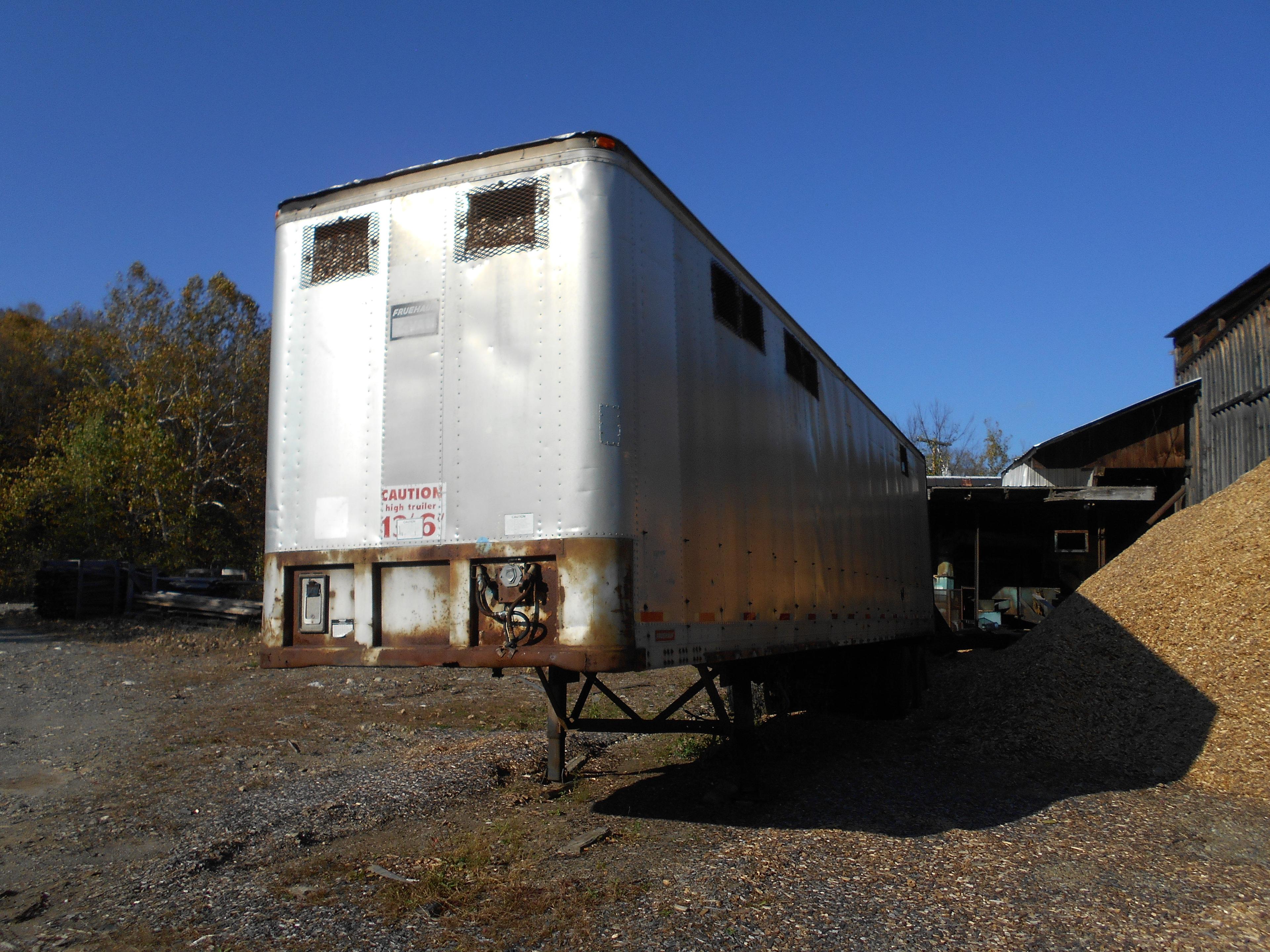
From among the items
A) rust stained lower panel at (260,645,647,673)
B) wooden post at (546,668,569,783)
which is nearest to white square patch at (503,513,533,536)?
rust stained lower panel at (260,645,647,673)

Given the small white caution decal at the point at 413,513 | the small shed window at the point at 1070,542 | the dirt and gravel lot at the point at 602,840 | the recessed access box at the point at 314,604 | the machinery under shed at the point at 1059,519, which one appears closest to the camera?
the dirt and gravel lot at the point at 602,840

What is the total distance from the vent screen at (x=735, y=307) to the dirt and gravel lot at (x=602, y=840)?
3292 mm

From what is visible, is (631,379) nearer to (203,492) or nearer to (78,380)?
(203,492)

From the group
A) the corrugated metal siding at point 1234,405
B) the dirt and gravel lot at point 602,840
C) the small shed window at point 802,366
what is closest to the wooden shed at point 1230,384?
the corrugated metal siding at point 1234,405

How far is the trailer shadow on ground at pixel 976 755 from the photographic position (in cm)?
658

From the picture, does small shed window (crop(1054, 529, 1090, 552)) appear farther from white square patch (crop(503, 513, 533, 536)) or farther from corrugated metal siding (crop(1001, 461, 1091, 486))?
white square patch (crop(503, 513, 533, 536))

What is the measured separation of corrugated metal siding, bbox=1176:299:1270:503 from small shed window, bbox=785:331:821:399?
1396 centimetres

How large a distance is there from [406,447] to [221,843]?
2856 millimetres

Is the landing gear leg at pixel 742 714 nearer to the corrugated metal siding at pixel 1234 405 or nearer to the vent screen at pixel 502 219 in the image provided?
the vent screen at pixel 502 219

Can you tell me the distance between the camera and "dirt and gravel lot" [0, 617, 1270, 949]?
4270 mm

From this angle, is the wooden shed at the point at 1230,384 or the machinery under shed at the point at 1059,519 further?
the machinery under shed at the point at 1059,519

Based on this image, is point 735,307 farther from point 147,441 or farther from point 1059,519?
point 147,441

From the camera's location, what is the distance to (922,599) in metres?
14.1

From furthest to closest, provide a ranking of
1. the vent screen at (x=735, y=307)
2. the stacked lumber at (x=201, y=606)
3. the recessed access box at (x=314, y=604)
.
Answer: the stacked lumber at (x=201, y=606) < the vent screen at (x=735, y=307) < the recessed access box at (x=314, y=604)
